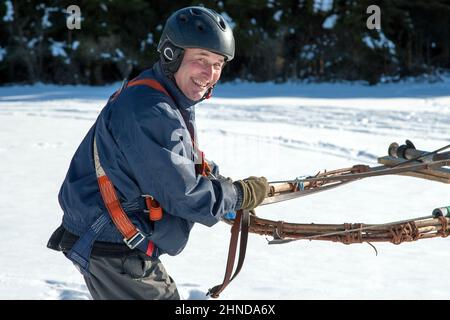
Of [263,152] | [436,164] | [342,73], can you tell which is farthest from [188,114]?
[342,73]

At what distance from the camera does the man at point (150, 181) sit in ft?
7.22

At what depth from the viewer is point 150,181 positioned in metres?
2.21

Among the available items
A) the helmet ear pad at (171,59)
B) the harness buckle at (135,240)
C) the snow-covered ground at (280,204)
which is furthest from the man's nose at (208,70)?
the snow-covered ground at (280,204)

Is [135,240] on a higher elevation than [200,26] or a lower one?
lower

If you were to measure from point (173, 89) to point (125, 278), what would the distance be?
0.77 meters

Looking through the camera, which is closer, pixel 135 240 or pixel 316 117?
pixel 135 240

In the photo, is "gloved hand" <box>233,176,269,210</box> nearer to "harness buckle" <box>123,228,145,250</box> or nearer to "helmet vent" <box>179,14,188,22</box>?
"harness buckle" <box>123,228,145,250</box>

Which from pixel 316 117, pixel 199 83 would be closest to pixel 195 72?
pixel 199 83

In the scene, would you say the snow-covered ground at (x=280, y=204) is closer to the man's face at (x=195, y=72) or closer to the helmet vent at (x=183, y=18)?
the man's face at (x=195, y=72)

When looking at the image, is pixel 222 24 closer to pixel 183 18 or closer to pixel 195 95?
pixel 183 18

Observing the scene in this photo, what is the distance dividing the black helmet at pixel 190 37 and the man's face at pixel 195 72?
0.03 meters

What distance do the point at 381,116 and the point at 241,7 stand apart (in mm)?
10809

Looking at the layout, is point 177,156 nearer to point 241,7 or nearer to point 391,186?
point 391,186

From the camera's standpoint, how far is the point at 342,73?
69.9ft
